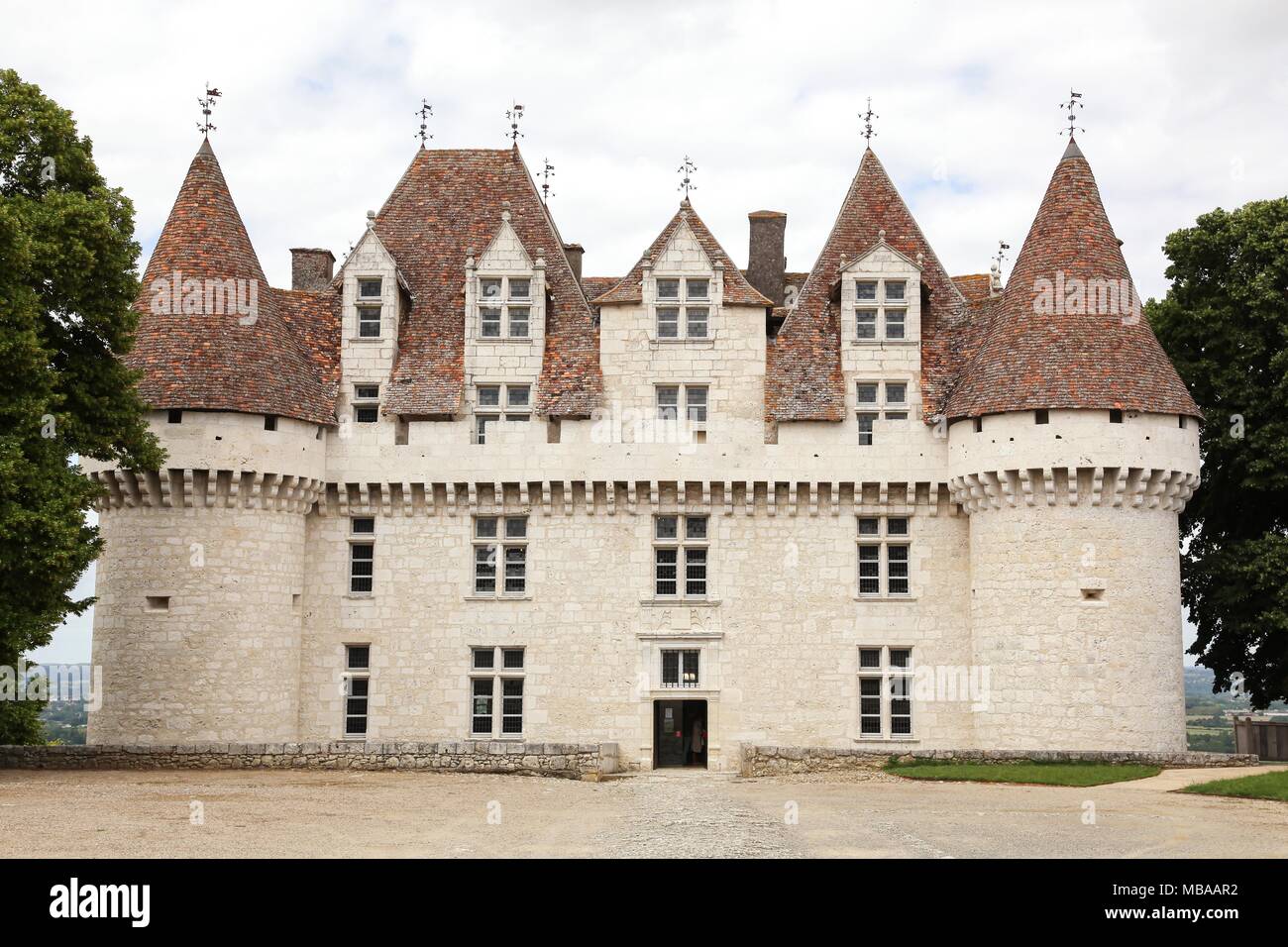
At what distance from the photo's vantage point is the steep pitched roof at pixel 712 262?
111 feet

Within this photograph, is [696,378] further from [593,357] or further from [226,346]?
[226,346]

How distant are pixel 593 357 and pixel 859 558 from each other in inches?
302

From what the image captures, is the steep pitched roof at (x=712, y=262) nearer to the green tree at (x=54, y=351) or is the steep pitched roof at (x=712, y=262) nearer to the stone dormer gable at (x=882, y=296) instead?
the stone dormer gable at (x=882, y=296)

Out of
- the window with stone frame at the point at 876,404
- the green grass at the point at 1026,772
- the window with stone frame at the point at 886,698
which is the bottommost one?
the green grass at the point at 1026,772

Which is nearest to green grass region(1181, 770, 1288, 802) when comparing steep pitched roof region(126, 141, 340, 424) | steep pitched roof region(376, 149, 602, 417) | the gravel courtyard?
the gravel courtyard

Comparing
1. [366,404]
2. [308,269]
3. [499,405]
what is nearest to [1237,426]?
[499,405]

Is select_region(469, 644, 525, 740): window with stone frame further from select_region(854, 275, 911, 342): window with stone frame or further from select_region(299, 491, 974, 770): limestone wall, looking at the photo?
select_region(854, 275, 911, 342): window with stone frame

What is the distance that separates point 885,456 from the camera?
109 ft

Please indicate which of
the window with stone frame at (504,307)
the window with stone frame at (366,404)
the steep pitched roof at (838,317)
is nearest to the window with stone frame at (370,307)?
the window with stone frame at (366,404)

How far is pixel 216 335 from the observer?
32.3m

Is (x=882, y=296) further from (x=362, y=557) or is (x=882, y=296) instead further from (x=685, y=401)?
(x=362, y=557)

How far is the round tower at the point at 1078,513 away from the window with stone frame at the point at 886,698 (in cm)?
180

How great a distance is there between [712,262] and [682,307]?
1.26 m
